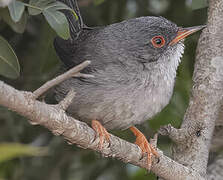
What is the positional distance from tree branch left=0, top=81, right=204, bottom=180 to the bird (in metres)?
0.12

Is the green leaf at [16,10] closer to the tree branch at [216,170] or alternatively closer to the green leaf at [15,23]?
the green leaf at [15,23]

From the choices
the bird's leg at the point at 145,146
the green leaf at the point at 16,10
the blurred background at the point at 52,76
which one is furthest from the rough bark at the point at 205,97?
the green leaf at the point at 16,10

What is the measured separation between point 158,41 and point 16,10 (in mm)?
1485

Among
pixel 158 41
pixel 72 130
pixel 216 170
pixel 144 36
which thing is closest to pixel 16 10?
pixel 72 130

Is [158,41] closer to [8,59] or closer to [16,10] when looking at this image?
[8,59]

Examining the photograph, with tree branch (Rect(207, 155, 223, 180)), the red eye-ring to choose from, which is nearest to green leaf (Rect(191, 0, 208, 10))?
the red eye-ring

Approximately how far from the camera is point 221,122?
4.06 m

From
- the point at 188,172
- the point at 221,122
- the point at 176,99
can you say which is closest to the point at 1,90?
the point at 188,172

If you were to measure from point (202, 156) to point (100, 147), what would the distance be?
0.81 metres

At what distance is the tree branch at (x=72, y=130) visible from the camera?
2369 mm

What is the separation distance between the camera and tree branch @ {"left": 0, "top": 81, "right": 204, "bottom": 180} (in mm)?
2369

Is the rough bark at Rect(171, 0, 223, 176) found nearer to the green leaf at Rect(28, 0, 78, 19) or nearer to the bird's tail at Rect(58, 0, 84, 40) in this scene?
the bird's tail at Rect(58, 0, 84, 40)

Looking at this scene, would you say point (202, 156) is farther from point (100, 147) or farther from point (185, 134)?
point (100, 147)

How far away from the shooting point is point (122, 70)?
3.55m
